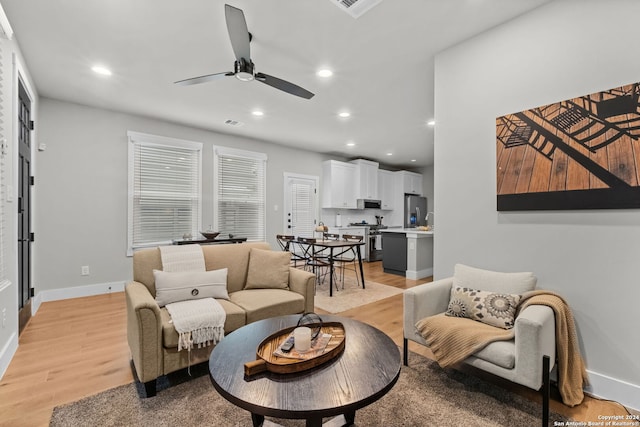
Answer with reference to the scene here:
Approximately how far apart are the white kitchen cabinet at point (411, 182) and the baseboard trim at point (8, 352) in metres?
8.23

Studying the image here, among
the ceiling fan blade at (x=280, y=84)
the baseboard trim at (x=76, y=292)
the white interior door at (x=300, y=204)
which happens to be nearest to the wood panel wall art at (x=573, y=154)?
the ceiling fan blade at (x=280, y=84)

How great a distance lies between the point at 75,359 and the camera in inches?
96.6

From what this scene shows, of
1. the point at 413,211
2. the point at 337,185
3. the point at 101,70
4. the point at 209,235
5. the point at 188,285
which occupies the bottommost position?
the point at 188,285

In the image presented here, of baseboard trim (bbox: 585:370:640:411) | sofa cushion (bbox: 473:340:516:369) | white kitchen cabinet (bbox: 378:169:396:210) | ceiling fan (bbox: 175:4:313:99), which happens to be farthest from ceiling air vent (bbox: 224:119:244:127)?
baseboard trim (bbox: 585:370:640:411)

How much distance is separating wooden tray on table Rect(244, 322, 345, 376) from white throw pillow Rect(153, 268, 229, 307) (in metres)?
1.07

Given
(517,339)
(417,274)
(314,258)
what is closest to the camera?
(517,339)

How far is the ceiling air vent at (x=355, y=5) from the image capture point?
2189 mm

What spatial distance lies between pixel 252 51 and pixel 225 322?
2.43 metres

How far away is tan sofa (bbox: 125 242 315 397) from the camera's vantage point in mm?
1887

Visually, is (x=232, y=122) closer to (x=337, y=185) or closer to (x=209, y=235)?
(x=209, y=235)

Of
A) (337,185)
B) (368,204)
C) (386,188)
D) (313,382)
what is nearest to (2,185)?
(313,382)

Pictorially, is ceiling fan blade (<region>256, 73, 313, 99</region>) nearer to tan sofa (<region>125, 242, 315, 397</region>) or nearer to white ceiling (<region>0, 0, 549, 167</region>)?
white ceiling (<region>0, 0, 549, 167</region>)

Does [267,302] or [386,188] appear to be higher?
[386,188]

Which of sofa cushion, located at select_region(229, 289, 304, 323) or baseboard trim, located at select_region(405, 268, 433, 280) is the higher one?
sofa cushion, located at select_region(229, 289, 304, 323)
